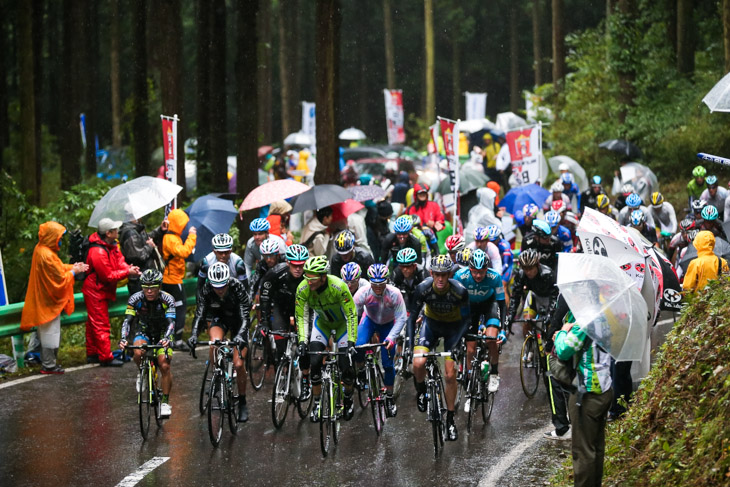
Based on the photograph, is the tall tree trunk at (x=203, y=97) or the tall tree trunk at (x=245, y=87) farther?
the tall tree trunk at (x=203, y=97)

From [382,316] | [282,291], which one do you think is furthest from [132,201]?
[382,316]

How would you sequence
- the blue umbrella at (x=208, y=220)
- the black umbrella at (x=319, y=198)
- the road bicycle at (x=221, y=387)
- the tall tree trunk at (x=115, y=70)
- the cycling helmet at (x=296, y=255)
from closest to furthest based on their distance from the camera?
the road bicycle at (x=221, y=387), the cycling helmet at (x=296, y=255), the blue umbrella at (x=208, y=220), the black umbrella at (x=319, y=198), the tall tree trunk at (x=115, y=70)

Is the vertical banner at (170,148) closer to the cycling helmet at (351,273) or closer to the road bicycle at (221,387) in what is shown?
the cycling helmet at (351,273)

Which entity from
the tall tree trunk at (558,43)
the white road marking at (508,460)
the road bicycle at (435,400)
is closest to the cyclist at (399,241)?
the road bicycle at (435,400)

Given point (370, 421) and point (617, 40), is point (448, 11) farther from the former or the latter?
point (370, 421)

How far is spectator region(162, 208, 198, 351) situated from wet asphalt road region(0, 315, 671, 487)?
2.31m

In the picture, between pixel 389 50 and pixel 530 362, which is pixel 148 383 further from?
pixel 389 50

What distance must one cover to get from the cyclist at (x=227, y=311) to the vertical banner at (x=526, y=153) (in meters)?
13.2

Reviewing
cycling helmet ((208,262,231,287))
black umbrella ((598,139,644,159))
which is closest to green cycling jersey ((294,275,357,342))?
cycling helmet ((208,262,231,287))

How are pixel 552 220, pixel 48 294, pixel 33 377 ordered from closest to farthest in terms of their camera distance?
pixel 33 377 < pixel 48 294 < pixel 552 220

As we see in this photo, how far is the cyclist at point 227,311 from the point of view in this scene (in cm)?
1112

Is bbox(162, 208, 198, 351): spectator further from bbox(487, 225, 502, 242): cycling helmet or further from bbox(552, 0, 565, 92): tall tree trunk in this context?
bbox(552, 0, 565, 92): tall tree trunk

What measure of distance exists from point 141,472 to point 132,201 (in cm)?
563

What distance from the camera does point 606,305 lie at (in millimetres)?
7504
